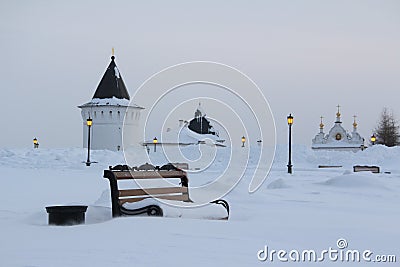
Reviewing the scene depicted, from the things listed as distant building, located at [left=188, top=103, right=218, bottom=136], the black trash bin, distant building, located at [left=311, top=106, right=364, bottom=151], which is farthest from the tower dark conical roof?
the black trash bin

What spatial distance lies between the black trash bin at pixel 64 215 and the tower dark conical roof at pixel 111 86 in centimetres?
5117

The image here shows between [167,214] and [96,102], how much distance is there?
5104cm

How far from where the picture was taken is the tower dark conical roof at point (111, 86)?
186ft

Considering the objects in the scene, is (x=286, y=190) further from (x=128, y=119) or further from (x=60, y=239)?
(x=128, y=119)

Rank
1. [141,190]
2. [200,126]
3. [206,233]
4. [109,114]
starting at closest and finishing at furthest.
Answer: [206,233], [141,190], [109,114], [200,126]

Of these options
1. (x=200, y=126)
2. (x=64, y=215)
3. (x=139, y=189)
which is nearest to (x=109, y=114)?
(x=200, y=126)

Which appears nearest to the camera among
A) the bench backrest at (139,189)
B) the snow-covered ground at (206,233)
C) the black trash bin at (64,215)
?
the snow-covered ground at (206,233)

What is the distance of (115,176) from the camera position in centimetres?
642

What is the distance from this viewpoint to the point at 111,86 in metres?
56.8

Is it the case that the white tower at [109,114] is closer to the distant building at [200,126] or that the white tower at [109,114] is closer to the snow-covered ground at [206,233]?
the distant building at [200,126]

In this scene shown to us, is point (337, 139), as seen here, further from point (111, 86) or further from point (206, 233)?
point (206, 233)

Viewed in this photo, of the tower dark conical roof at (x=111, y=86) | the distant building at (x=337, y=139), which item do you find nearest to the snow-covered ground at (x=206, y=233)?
the tower dark conical roof at (x=111, y=86)

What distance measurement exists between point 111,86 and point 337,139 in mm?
38832

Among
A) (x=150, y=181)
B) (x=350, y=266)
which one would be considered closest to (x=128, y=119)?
(x=150, y=181)
